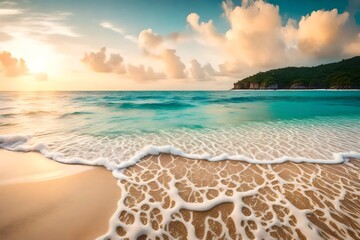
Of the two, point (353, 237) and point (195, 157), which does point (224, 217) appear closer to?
point (353, 237)

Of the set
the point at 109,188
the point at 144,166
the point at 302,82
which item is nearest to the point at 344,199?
the point at 144,166

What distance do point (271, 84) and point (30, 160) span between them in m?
153

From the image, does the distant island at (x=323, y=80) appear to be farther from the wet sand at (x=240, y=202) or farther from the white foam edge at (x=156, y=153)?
the wet sand at (x=240, y=202)

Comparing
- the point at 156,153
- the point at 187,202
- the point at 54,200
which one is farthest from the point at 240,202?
the point at 54,200

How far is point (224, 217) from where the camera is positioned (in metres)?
3.09

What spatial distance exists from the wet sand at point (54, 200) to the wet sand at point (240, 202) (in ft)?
1.40

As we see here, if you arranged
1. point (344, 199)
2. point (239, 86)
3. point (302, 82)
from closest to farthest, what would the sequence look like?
point (344, 199) → point (302, 82) → point (239, 86)

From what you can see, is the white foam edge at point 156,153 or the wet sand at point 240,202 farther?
the white foam edge at point 156,153

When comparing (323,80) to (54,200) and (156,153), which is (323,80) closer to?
(156,153)

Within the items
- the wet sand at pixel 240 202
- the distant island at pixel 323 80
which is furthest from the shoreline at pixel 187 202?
the distant island at pixel 323 80

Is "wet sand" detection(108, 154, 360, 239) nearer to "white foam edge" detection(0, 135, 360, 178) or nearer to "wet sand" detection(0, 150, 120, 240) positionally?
"white foam edge" detection(0, 135, 360, 178)

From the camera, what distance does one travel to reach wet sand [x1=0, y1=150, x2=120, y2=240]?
2.83 m

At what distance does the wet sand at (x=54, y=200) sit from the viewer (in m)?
2.83

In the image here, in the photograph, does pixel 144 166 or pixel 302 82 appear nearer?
pixel 144 166
